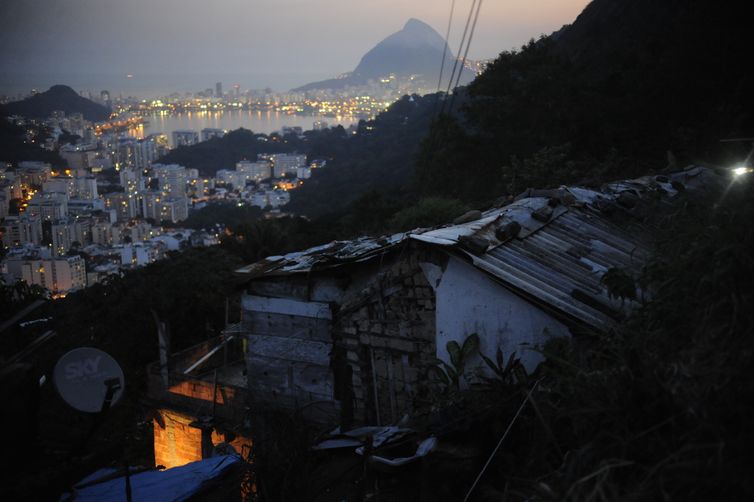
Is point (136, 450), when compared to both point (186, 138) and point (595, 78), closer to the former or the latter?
point (595, 78)

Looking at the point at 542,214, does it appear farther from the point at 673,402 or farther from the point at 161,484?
the point at 161,484

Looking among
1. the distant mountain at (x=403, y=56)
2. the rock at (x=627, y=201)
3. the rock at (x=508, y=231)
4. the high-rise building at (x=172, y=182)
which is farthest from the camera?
the distant mountain at (x=403, y=56)

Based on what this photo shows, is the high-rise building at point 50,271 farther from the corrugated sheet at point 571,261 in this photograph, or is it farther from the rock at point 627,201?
the corrugated sheet at point 571,261

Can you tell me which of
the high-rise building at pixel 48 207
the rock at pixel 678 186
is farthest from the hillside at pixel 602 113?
the high-rise building at pixel 48 207

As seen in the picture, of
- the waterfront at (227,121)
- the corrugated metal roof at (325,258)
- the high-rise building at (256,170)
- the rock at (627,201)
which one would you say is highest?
the waterfront at (227,121)

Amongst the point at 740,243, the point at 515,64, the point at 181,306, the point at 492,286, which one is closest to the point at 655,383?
the point at 740,243

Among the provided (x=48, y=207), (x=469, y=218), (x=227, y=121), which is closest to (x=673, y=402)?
(x=469, y=218)
